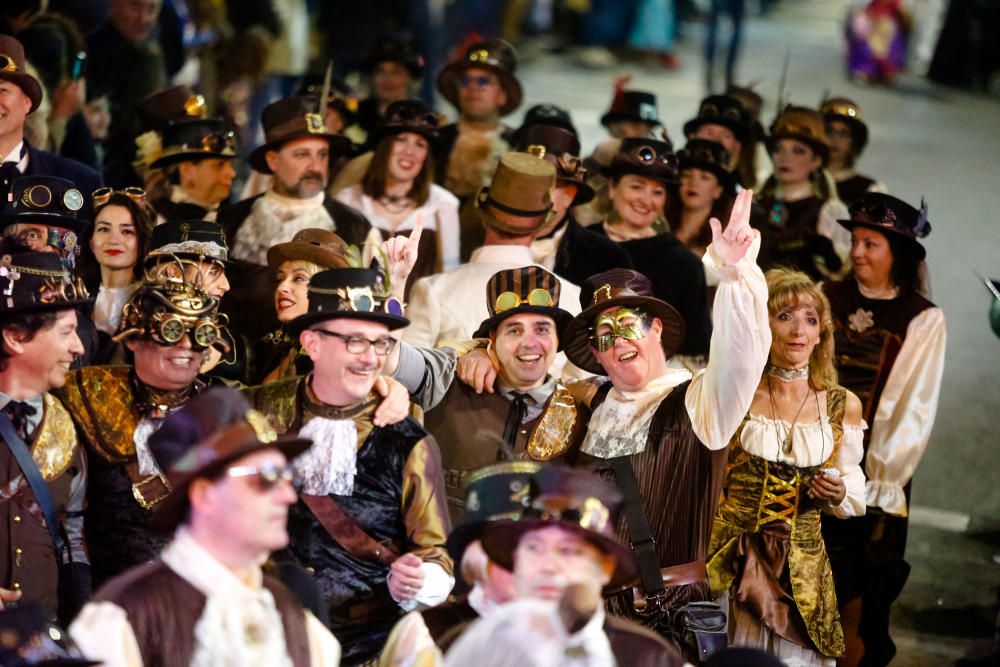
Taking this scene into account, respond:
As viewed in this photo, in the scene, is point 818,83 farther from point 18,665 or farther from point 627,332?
point 18,665

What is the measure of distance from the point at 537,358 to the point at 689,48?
1533 cm

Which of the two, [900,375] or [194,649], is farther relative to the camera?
[900,375]

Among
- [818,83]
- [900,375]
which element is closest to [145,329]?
[900,375]

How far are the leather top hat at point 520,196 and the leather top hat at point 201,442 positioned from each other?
→ 2873 millimetres

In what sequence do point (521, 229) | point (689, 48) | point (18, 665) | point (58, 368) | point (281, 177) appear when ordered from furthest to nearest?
point (689, 48)
point (281, 177)
point (521, 229)
point (58, 368)
point (18, 665)

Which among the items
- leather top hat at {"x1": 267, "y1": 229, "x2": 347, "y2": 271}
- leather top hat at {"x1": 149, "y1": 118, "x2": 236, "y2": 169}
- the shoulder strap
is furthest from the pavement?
leather top hat at {"x1": 149, "y1": 118, "x2": 236, "y2": 169}

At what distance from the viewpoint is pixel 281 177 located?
24.3ft

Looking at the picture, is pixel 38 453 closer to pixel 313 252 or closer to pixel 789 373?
pixel 313 252

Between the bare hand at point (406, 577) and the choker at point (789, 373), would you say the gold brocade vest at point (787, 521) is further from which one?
the bare hand at point (406, 577)

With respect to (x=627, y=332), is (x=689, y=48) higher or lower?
lower

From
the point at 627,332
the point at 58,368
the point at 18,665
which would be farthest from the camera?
the point at 627,332

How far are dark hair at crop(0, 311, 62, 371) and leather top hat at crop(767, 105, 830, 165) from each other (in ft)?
17.5

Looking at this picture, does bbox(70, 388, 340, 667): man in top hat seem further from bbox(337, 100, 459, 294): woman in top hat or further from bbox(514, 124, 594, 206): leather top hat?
bbox(337, 100, 459, 294): woman in top hat

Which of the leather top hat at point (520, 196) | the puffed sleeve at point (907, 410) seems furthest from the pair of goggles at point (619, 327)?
the puffed sleeve at point (907, 410)
